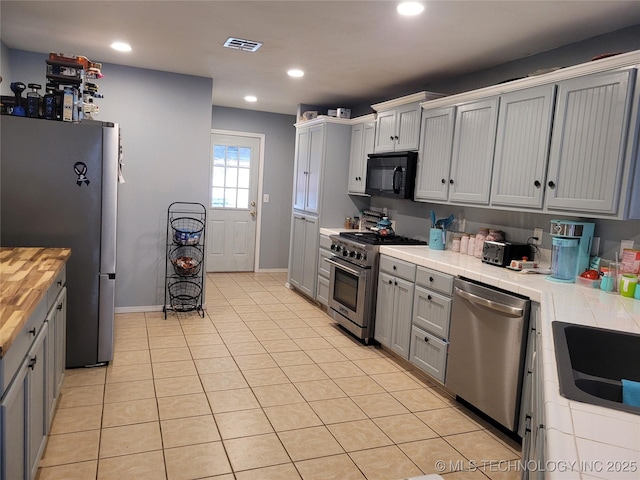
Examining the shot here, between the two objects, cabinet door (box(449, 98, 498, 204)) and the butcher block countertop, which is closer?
the butcher block countertop

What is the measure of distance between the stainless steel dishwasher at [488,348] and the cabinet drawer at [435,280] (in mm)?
76

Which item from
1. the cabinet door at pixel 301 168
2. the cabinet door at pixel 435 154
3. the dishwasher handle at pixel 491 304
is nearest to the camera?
the dishwasher handle at pixel 491 304

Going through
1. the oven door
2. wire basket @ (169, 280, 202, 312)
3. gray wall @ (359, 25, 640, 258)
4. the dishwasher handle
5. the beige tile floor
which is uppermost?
gray wall @ (359, 25, 640, 258)

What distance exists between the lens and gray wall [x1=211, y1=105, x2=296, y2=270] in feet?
23.4

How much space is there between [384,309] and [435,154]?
1.38 meters

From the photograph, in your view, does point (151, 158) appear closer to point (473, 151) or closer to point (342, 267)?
point (342, 267)

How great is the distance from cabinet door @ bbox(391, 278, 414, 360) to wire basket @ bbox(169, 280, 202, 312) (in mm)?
2251

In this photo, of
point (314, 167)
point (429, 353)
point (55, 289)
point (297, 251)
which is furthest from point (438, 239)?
point (55, 289)

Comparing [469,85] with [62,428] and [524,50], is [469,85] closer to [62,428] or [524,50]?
[524,50]

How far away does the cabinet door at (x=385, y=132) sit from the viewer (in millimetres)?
4555

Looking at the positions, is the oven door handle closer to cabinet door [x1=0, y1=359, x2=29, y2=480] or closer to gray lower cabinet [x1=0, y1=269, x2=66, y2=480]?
gray lower cabinet [x1=0, y1=269, x2=66, y2=480]

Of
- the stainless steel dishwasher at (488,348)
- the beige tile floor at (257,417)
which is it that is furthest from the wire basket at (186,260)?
the stainless steel dishwasher at (488,348)

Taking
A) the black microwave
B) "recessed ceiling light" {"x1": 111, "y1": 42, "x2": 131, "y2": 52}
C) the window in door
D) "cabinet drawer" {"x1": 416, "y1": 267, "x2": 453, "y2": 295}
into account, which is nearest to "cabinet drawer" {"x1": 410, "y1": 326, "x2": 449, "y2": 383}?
"cabinet drawer" {"x1": 416, "y1": 267, "x2": 453, "y2": 295}

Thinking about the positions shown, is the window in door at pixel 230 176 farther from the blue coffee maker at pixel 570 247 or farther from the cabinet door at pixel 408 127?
the blue coffee maker at pixel 570 247
